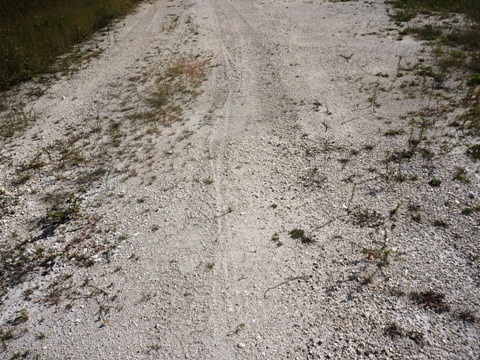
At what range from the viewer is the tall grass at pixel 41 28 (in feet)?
36.8

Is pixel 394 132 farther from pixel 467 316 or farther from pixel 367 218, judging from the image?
pixel 467 316

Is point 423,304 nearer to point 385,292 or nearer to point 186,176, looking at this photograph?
point 385,292

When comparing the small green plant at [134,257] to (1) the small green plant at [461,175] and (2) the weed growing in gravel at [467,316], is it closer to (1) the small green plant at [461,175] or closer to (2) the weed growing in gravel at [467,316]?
(2) the weed growing in gravel at [467,316]

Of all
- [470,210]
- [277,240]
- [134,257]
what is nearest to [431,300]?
[470,210]

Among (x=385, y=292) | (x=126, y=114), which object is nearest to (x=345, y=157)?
(x=385, y=292)

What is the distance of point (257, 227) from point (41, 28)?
1230 cm

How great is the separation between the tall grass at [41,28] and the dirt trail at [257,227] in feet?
5.46

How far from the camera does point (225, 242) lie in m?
5.71

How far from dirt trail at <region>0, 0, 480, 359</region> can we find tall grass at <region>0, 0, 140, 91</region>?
1.66m

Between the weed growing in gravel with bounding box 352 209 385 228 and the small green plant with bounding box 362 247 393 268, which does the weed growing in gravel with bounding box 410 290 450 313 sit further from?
the weed growing in gravel with bounding box 352 209 385 228

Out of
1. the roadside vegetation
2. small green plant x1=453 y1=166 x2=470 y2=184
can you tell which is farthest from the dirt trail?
the roadside vegetation

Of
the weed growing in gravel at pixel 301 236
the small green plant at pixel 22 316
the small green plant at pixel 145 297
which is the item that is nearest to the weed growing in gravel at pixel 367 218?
the weed growing in gravel at pixel 301 236

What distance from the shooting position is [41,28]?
1283 cm

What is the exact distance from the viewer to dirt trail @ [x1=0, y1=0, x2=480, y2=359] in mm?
4516
